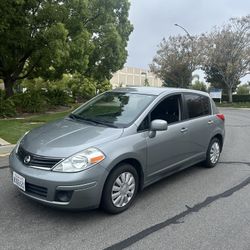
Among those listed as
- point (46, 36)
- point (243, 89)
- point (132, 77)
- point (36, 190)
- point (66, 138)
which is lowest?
point (36, 190)

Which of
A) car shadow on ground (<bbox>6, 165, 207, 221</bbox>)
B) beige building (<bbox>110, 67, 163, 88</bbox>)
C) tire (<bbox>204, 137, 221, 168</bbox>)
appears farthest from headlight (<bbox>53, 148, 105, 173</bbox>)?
beige building (<bbox>110, 67, 163, 88</bbox>)

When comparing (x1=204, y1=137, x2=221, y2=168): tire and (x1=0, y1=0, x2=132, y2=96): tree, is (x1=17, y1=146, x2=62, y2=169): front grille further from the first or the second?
(x1=0, y1=0, x2=132, y2=96): tree

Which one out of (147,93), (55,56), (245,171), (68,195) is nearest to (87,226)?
(68,195)

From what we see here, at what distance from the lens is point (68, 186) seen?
3.54 metres

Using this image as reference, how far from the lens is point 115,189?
3.98m

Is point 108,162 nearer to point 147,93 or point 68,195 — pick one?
point 68,195

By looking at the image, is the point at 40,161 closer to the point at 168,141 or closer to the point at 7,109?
the point at 168,141

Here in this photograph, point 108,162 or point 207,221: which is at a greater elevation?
point 108,162

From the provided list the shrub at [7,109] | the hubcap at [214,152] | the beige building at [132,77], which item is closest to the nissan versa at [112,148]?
the hubcap at [214,152]

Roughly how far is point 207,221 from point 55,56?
11415mm

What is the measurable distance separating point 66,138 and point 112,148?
2.01 feet

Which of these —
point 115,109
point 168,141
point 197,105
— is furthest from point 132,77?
point 168,141

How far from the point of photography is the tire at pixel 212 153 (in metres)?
6.07

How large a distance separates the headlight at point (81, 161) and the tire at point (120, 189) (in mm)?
314
